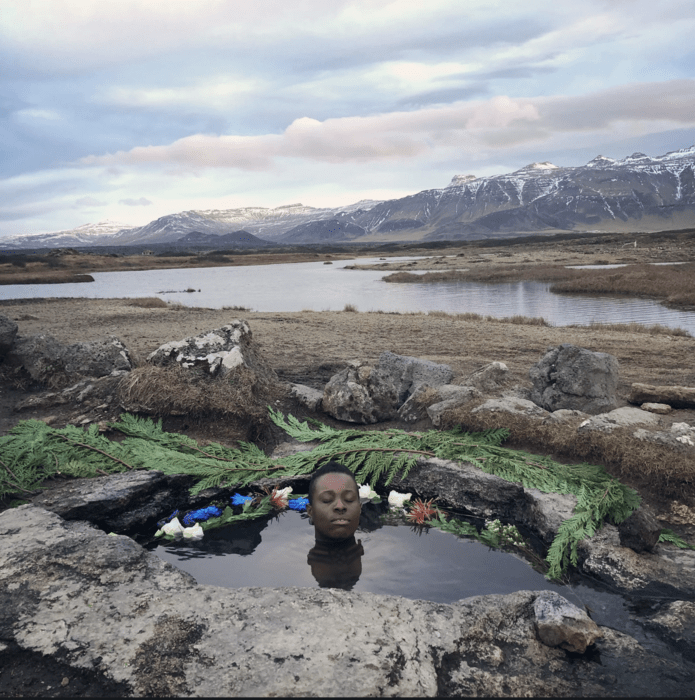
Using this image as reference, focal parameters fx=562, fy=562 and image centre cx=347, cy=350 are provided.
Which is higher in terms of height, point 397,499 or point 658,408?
point 658,408

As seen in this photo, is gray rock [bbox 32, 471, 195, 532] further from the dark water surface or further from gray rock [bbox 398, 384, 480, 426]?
gray rock [bbox 398, 384, 480, 426]

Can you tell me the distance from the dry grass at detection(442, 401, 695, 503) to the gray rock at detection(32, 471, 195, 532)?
379cm

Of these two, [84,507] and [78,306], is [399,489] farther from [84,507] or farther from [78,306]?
[78,306]

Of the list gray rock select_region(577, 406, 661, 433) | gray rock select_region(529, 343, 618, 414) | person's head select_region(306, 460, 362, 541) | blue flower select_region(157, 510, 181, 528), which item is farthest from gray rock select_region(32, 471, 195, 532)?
gray rock select_region(529, 343, 618, 414)

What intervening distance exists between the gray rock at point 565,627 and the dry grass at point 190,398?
5.03 meters

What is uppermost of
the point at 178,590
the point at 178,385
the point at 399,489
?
the point at 178,385

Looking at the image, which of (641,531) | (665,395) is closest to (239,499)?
(641,531)

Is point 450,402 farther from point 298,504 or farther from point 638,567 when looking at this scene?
point 638,567

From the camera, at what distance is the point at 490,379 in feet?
31.8

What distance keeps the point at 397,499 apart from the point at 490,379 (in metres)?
4.07

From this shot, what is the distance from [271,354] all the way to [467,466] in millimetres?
7766

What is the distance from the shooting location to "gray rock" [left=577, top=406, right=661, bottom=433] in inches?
277

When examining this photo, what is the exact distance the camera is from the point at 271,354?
13438mm

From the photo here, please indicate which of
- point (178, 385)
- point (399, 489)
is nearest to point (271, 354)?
point (178, 385)
